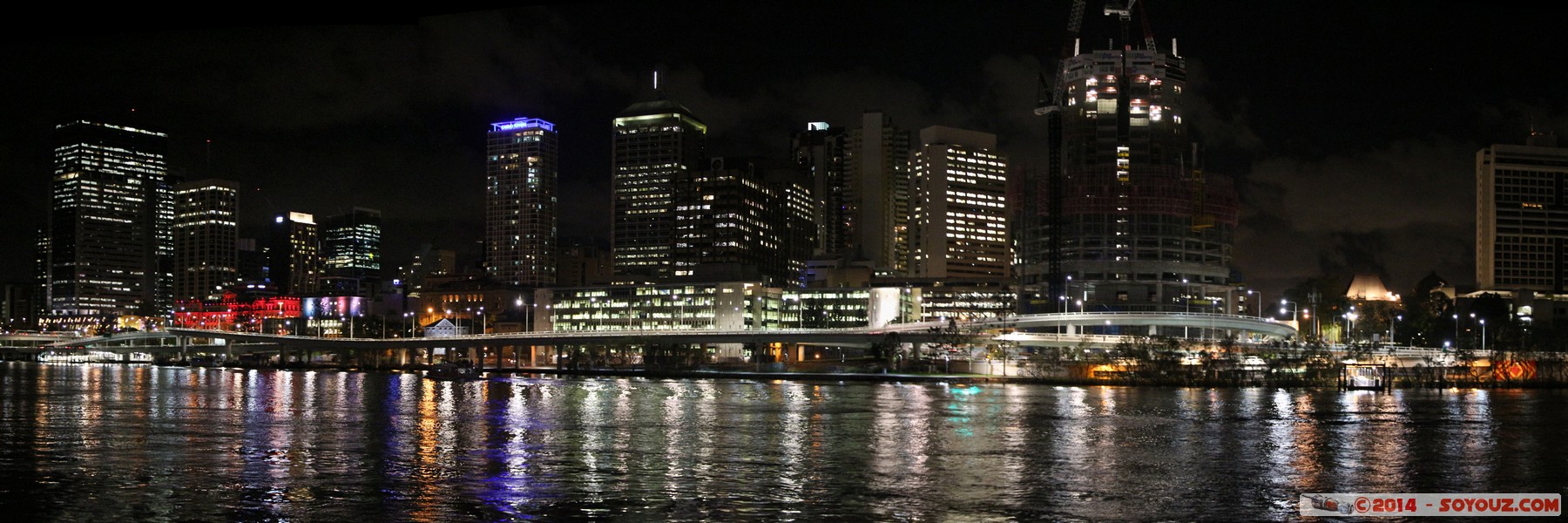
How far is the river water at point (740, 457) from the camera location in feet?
85.9

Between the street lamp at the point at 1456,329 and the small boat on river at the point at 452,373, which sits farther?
the street lamp at the point at 1456,329

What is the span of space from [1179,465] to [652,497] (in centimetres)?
1676

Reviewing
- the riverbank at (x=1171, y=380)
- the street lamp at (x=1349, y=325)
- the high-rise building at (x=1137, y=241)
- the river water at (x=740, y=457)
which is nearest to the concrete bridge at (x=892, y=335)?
the street lamp at (x=1349, y=325)

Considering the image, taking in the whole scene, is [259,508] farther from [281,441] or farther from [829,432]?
[829,432]

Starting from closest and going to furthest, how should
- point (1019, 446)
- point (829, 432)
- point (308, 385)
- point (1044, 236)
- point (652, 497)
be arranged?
point (652, 497) < point (1019, 446) < point (829, 432) < point (308, 385) < point (1044, 236)

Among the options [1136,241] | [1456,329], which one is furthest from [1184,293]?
[1456,329]

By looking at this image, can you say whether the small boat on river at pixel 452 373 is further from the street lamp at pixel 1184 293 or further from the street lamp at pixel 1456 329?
the street lamp at pixel 1184 293

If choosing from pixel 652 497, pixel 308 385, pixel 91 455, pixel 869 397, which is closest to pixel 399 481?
pixel 652 497

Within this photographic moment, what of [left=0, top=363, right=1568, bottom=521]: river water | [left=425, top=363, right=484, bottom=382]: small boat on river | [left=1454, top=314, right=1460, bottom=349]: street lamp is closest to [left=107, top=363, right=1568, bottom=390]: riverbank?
[left=425, top=363, right=484, bottom=382]: small boat on river

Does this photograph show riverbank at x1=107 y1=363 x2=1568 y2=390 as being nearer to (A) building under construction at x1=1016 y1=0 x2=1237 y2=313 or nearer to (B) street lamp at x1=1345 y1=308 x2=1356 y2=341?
(B) street lamp at x1=1345 y1=308 x2=1356 y2=341

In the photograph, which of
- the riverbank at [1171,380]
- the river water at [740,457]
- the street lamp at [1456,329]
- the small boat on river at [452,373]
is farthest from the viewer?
the street lamp at [1456,329]

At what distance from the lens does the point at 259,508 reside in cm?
2502

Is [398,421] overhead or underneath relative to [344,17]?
underneath

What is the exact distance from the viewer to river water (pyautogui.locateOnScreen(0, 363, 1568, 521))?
2619cm
